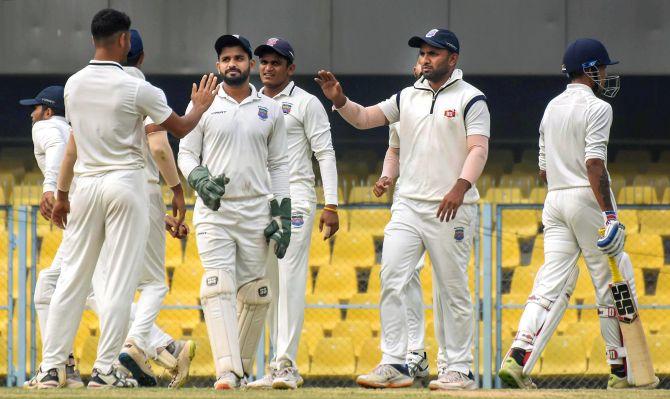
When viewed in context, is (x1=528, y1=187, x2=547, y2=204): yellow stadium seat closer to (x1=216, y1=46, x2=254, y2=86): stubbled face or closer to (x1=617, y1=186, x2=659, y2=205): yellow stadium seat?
(x1=617, y1=186, x2=659, y2=205): yellow stadium seat

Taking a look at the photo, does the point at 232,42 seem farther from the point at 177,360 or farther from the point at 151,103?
the point at 177,360

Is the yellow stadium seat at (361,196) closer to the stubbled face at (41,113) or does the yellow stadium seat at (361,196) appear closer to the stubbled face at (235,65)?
the stubbled face at (41,113)

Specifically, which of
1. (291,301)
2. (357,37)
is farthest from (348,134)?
(291,301)

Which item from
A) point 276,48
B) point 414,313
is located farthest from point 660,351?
point 276,48

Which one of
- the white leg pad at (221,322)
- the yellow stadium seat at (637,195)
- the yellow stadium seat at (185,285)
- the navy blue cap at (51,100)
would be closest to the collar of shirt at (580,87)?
the white leg pad at (221,322)

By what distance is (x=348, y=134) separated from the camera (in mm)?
17578

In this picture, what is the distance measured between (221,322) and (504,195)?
7.24 metres

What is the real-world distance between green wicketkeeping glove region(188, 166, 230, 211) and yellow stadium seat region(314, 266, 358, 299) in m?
5.48

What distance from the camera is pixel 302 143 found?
900 centimetres

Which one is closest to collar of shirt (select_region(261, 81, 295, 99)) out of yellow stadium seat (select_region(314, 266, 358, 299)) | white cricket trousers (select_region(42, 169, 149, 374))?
white cricket trousers (select_region(42, 169, 149, 374))

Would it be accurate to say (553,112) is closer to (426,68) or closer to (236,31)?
(426,68)

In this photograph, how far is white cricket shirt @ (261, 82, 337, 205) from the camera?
8.91 metres

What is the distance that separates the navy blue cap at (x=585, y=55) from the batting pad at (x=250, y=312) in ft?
7.81

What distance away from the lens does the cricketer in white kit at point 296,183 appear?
8703mm
